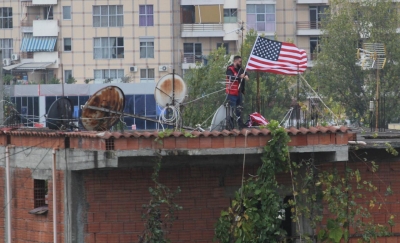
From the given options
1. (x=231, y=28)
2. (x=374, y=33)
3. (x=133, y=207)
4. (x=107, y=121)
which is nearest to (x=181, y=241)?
(x=133, y=207)

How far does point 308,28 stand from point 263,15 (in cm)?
244

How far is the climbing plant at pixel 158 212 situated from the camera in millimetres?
16500

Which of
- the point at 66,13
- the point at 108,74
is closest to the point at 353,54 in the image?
the point at 108,74

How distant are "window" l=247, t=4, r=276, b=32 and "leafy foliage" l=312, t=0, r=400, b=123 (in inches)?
313

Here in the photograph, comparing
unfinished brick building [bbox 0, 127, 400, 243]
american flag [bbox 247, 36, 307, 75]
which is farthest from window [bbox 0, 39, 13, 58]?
unfinished brick building [bbox 0, 127, 400, 243]

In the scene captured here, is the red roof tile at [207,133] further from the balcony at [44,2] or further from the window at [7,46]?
the window at [7,46]

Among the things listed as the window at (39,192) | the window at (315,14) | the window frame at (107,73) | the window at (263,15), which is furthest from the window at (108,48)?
the window at (39,192)

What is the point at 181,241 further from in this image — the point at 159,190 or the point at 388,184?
the point at 388,184

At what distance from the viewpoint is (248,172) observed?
17375 mm

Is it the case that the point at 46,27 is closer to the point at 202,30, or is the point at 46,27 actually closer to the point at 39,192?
the point at 202,30

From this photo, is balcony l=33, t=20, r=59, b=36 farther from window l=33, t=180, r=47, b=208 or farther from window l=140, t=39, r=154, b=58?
window l=33, t=180, r=47, b=208

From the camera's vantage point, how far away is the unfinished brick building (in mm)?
16281

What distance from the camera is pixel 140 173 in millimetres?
16984

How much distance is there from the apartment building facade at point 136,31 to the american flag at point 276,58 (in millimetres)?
41357
